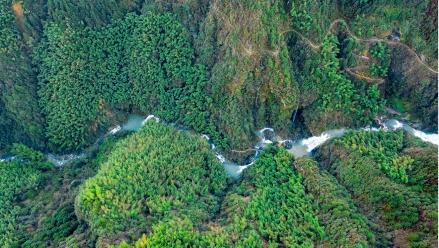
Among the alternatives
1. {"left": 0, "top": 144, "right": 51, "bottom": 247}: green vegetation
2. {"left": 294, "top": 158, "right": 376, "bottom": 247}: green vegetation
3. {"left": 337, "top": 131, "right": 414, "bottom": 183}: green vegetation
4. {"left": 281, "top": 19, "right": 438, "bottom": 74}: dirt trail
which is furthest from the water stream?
{"left": 281, "top": 19, "right": 438, "bottom": 74}: dirt trail

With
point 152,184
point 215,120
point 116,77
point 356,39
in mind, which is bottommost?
point 152,184

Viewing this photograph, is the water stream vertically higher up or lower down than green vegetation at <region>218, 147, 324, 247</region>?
higher up

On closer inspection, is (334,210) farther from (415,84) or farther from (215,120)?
(415,84)

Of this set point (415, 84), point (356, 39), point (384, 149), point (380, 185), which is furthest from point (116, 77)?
point (415, 84)

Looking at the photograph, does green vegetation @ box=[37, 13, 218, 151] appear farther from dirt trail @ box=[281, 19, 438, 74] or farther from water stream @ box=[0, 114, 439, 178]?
dirt trail @ box=[281, 19, 438, 74]

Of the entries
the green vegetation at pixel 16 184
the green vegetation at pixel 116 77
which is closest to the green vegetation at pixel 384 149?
the green vegetation at pixel 116 77

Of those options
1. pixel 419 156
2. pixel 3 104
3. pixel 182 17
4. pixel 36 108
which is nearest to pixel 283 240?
pixel 419 156

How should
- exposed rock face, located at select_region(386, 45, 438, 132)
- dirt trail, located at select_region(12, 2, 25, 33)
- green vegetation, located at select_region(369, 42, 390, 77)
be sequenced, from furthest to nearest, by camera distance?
dirt trail, located at select_region(12, 2, 25, 33)
green vegetation, located at select_region(369, 42, 390, 77)
exposed rock face, located at select_region(386, 45, 438, 132)
